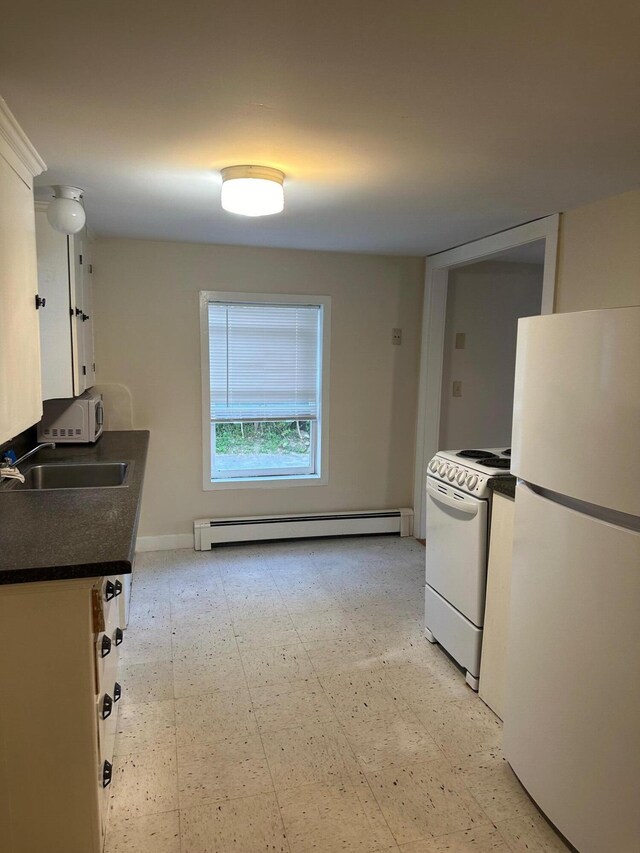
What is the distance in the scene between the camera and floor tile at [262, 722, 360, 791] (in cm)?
199

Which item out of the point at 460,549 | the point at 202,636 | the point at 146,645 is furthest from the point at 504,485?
the point at 146,645

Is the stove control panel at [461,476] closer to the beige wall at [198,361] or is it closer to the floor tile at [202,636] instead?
the floor tile at [202,636]

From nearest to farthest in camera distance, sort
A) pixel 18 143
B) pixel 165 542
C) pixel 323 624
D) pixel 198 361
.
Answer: pixel 18 143 → pixel 323 624 → pixel 198 361 → pixel 165 542

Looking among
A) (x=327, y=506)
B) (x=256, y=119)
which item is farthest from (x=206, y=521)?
(x=256, y=119)

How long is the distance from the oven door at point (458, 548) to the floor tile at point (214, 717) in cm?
103

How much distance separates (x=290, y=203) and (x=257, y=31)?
60.0 inches

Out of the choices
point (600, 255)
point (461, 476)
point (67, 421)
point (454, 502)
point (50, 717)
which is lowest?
point (50, 717)

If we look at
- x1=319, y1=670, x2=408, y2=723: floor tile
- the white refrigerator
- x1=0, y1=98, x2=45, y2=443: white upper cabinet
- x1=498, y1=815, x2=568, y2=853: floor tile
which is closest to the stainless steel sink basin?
x1=0, y1=98, x2=45, y2=443: white upper cabinet

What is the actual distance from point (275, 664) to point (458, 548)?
1.02 m

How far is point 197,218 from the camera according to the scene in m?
3.10

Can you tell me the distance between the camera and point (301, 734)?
2.21 m

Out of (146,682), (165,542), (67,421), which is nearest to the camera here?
(146,682)

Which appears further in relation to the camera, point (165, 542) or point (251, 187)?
point (165, 542)

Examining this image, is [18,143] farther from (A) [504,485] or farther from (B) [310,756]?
(B) [310,756]
